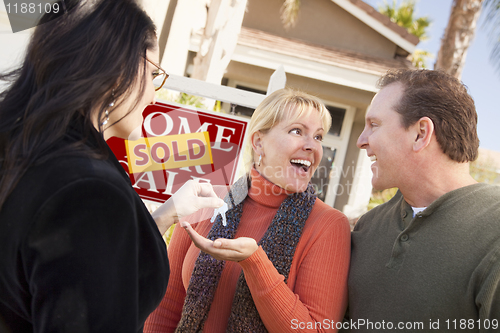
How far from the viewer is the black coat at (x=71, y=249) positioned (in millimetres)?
895

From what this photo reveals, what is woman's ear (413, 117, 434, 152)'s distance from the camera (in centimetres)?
175

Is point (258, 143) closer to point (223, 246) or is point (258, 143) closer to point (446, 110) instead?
point (223, 246)

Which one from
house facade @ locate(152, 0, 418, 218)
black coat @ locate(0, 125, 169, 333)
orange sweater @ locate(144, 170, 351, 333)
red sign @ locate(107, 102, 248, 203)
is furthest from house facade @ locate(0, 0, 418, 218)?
black coat @ locate(0, 125, 169, 333)

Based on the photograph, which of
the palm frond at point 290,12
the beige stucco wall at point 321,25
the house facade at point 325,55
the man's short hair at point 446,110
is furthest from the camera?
the beige stucco wall at point 321,25

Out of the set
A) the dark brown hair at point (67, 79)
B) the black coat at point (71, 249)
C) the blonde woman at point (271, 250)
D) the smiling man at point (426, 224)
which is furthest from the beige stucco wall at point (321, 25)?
the black coat at point (71, 249)

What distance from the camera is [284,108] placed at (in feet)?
7.25

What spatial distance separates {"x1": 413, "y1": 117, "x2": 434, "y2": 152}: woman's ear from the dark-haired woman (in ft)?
4.19

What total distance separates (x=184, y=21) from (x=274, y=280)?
528cm

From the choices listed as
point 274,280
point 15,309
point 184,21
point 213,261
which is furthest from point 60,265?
point 184,21

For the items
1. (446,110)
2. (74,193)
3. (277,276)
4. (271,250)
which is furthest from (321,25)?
(74,193)

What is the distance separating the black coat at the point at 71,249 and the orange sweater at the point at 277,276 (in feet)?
2.53

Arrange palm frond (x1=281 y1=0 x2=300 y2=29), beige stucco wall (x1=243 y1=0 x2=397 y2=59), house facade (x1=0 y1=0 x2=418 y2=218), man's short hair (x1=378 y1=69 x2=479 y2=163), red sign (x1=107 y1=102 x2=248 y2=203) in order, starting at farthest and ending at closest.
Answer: beige stucco wall (x1=243 y1=0 x2=397 y2=59) → palm frond (x1=281 y1=0 x2=300 y2=29) → house facade (x1=0 y1=0 x2=418 y2=218) → red sign (x1=107 y1=102 x2=248 y2=203) → man's short hair (x1=378 y1=69 x2=479 y2=163)

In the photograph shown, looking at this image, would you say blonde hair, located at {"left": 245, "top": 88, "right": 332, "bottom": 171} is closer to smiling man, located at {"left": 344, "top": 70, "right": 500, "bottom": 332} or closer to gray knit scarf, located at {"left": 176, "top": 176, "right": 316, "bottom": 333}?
smiling man, located at {"left": 344, "top": 70, "right": 500, "bottom": 332}

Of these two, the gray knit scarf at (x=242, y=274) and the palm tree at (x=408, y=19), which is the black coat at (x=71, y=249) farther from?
the palm tree at (x=408, y=19)
